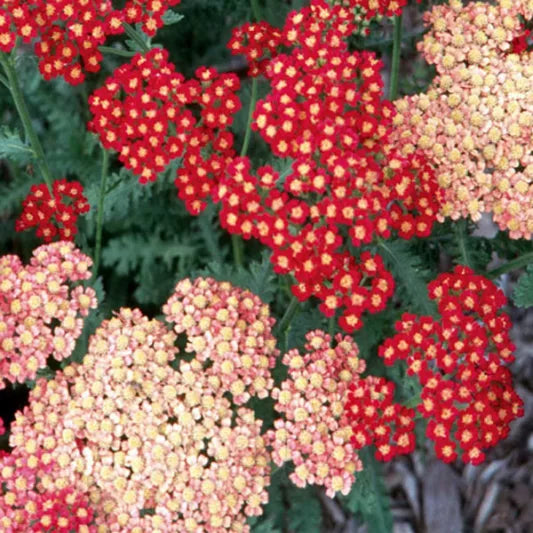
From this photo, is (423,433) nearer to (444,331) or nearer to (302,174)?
(444,331)

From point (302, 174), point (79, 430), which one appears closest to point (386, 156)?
point (302, 174)

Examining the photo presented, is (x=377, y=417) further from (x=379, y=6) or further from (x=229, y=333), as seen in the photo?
(x=379, y=6)

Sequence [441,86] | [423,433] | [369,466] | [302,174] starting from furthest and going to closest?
[423,433]
[369,466]
[441,86]
[302,174]

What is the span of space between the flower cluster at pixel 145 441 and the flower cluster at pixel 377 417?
34 cm

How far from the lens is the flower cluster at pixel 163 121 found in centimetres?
283

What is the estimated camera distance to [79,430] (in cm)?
270

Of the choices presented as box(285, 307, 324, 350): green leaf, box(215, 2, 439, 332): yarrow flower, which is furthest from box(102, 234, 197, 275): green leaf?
box(215, 2, 439, 332): yarrow flower

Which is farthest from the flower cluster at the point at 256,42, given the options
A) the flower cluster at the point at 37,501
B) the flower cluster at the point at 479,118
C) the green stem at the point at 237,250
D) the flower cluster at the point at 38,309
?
the flower cluster at the point at 37,501

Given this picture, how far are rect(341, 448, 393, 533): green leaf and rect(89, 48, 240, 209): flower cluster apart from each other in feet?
4.24

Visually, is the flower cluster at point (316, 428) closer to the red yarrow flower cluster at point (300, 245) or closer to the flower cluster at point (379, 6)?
the red yarrow flower cluster at point (300, 245)

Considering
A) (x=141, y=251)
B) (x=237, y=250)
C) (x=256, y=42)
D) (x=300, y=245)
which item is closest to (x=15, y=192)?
(x=141, y=251)

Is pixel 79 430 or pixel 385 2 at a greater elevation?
pixel 385 2

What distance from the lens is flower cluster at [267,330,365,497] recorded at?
2689 mm

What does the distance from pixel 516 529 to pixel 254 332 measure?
6.19 feet
